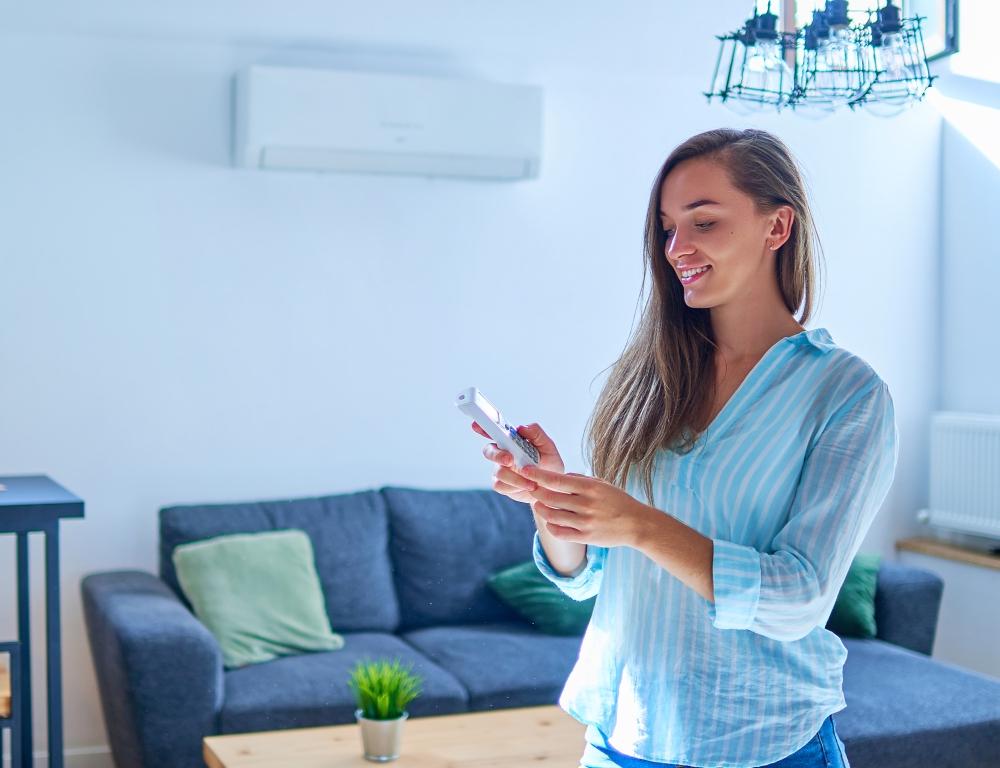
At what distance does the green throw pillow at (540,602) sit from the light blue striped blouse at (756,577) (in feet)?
7.58

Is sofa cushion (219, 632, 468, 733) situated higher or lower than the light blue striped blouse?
lower

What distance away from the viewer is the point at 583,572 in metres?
1.57

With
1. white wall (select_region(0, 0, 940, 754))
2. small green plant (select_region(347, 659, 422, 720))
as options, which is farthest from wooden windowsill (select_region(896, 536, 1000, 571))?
small green plant (select_region(347, 659, 422, 720))

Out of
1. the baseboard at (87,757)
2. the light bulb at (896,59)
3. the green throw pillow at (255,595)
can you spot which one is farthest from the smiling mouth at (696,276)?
the baseboard at (87,757)

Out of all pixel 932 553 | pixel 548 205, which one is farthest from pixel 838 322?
pixel 548 205

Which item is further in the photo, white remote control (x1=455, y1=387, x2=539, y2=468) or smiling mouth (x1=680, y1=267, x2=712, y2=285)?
smiling mouth (x1=680, y1=267, x2=712, y2=285)

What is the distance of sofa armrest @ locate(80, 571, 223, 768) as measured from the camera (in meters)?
2.96

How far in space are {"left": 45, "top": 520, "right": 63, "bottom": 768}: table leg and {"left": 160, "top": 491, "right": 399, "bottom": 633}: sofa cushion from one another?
0.88m

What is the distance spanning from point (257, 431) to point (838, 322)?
2.17 meters

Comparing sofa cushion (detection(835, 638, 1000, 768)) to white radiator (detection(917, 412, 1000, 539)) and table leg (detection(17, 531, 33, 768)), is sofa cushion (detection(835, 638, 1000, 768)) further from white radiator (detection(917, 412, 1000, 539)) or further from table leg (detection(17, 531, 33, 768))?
table leg (detection(17, 531, 33, 768))

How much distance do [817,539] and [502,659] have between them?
2302mm

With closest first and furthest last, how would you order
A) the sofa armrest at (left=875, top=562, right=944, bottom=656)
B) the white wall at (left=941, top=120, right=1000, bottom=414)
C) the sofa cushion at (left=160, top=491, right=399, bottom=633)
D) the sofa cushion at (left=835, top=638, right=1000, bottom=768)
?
the sofa cushion at (left=835, top=638, right=1000, bottom=768)
the sofa cushion at (left=160, top=491, right=399, bottom=633)
the sofa armrest at (left=875, top=562, right=944, bottom=656)
the white wall at (left=941, top=120, right=1000, bottom=414)

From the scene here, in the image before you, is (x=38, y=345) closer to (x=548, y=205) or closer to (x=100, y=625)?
(x=100, y=625)

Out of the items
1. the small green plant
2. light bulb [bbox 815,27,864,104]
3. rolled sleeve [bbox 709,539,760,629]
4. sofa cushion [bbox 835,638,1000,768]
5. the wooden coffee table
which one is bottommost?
sofa cushion [bbox 835,638,1000,768]
